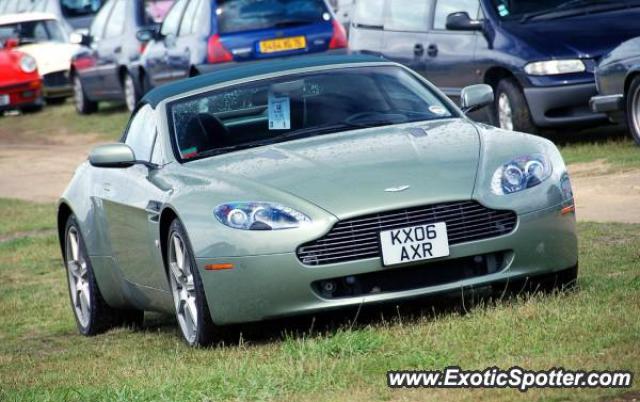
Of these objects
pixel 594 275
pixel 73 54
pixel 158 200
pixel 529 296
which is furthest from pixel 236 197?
pixel 73 54

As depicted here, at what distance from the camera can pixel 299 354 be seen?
7.10 meters

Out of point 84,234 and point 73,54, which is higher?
point 84,234

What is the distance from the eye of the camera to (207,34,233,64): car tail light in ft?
66.3

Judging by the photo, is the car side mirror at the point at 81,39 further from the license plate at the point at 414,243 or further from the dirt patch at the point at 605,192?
the license plate at the point at 414,243

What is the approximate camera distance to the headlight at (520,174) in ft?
25.7

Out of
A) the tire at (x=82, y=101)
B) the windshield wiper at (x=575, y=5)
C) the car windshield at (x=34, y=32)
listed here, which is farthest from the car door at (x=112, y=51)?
the windshield wiper at (x=575, y=5)

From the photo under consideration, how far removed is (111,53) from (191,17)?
5945mm

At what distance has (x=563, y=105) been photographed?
50.3ft

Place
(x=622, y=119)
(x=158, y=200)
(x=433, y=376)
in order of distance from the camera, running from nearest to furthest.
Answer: (x=433, y=376)
(x=158, y=200)
(x=622, y=119)

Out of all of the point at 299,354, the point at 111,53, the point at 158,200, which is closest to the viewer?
the point at 299,354

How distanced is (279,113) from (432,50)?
8.34 metres

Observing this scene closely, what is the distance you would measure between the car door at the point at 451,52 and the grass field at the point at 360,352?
22.7 feet

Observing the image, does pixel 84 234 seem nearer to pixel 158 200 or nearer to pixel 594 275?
pixel 158 200

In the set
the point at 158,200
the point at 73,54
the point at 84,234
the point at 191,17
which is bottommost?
the point at 73,54
